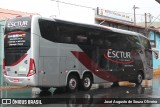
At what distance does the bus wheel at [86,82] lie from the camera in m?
18.2

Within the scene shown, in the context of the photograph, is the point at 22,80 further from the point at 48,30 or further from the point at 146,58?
the point at 146,58

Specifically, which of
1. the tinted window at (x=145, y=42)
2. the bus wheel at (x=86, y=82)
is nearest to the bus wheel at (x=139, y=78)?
the tinted window at (x=145, y=42)

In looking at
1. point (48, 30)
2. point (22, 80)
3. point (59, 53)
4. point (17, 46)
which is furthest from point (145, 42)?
point (22, 80)

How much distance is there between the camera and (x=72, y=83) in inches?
688

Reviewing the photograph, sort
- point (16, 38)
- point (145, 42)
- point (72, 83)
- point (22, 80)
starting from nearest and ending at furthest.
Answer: point (22, 80) < point (16, 38) < point (72, 83) < point (145, 42)

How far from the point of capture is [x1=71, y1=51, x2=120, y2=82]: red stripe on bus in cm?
1798

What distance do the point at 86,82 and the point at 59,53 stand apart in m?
2.75

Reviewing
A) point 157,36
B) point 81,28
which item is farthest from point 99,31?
point 157,36

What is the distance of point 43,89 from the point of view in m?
18.4

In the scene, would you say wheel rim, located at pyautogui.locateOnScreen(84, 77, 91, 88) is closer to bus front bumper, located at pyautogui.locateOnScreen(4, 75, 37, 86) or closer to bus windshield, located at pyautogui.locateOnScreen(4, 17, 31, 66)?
bus front bumper, located at pyautogui.locateOnScreen(4, 75, 37, 86)

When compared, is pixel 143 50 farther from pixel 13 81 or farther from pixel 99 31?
pixel 13 81

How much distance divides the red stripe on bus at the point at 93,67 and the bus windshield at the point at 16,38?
2790 mm

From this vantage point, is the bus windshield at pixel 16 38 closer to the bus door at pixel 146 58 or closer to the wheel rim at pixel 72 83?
the wheel rim at pixel 72 83

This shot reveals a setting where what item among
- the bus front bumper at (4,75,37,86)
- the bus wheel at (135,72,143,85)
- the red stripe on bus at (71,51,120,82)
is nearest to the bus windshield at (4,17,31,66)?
the bus front bumper at (4,75,37,86)
